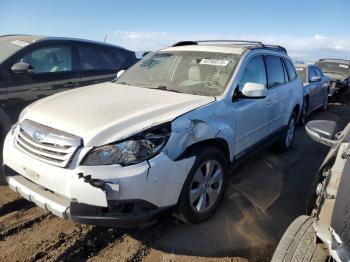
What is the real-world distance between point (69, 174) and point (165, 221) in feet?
4.29

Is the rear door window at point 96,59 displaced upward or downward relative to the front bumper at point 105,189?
upward

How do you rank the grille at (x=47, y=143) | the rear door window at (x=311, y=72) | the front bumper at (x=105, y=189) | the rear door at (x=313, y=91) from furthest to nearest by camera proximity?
the rear door window at (x=311, y=72) → the rear door at (x=313, y=91) → the grille at (x=47, y=143) → the front bumper at (x=105, y=189)

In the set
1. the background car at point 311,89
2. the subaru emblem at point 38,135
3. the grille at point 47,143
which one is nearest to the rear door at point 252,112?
the grille at point 47,143

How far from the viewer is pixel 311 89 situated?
9102mm

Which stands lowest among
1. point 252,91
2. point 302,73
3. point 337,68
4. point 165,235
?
point 165,235

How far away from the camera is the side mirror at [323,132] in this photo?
2711 mm

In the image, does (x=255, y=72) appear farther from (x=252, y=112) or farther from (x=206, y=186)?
(x=206, y=186)

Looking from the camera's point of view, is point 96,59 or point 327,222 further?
point 96,59

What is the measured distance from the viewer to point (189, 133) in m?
3.07

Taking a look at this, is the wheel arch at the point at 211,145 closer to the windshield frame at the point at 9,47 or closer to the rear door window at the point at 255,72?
the rear door window at the point at 255,72

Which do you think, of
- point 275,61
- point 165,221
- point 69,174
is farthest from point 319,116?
point 69,174

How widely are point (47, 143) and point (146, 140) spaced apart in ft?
2.70

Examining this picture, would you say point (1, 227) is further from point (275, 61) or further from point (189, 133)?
point (275, 61)

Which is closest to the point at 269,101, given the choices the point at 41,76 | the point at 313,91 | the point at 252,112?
the point at 252,112
